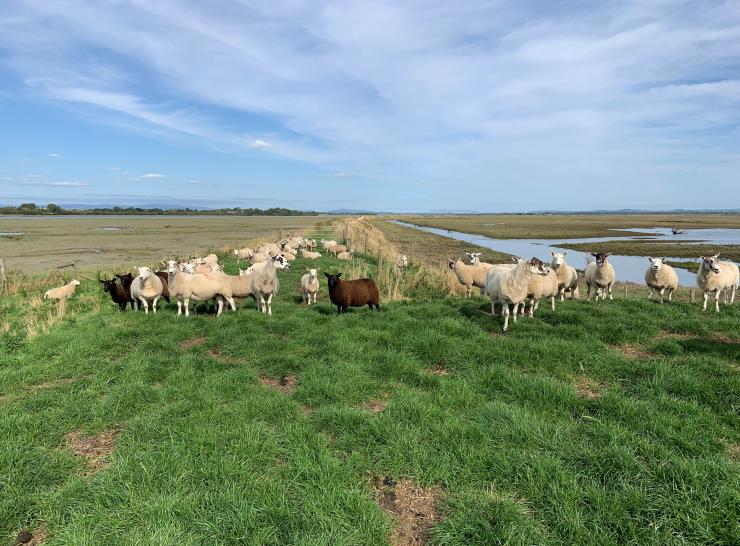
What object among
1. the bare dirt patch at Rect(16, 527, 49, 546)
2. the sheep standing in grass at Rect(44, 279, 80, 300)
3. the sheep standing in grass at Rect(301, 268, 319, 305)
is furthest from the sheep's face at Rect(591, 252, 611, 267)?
the sheep standing in grass at Rect(44, 279, 80, 300)

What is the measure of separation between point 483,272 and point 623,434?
10083mm

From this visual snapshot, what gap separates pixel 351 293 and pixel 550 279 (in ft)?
19.0

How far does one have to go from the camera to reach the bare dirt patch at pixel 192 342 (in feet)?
27.8

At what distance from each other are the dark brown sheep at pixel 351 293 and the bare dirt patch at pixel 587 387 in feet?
19.2

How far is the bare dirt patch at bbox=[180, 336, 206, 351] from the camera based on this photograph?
8.48m

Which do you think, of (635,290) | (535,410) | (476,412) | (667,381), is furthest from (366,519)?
(635,290)

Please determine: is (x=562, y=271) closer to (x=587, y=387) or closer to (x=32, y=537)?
(x=587, y=387)

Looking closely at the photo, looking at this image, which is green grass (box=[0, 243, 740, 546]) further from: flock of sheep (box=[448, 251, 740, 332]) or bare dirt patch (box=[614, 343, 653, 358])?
flock of sheep (box=[448, 251, 740, 332])

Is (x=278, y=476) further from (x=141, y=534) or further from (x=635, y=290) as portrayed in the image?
(x=635, y=290)

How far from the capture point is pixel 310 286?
40.8 feet

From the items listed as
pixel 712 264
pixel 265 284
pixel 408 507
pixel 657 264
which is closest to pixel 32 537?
pixel 408 507

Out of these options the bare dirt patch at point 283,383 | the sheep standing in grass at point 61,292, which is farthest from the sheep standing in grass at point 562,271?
the sheep standing in grass at point 61,292

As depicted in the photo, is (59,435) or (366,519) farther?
(59,435)

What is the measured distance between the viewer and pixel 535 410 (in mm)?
5406
